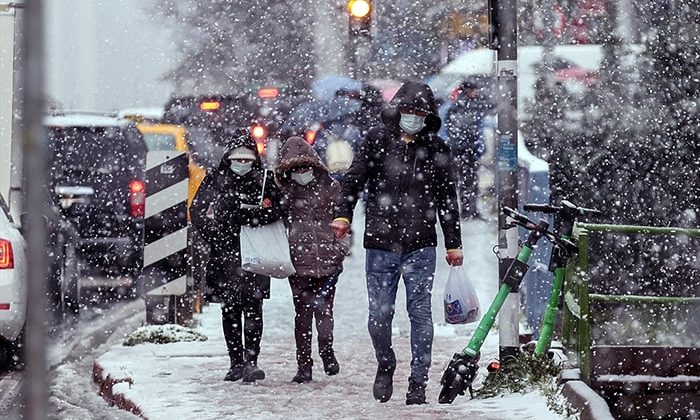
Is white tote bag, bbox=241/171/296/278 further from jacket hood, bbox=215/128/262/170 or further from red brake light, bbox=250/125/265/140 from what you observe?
red brake light, bbox=250/125/265/140

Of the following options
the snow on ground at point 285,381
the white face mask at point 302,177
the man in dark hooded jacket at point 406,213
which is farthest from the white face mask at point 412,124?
the snow on ground at point 285,381

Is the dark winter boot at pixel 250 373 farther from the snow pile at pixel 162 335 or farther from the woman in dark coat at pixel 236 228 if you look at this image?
the snow pile at pixel 162 335

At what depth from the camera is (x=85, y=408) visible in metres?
7.72

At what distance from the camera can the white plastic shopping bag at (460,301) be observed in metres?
7.30

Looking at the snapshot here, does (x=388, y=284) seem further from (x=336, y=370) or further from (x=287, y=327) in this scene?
(x=287, y=327)

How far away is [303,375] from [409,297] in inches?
53.3

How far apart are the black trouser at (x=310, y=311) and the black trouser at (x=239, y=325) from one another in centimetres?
26

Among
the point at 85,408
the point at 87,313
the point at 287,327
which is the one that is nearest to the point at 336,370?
the point at 85,408

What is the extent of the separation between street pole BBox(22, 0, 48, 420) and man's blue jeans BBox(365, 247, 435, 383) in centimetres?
525

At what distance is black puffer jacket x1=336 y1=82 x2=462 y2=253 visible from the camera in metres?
7.39

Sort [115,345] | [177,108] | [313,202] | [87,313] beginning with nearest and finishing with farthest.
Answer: [313,202] < [115,345] < [87,313] < [177,108]

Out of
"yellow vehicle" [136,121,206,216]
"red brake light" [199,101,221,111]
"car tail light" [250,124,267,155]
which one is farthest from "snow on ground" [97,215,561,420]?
"red brake light" [199,101,221,111]

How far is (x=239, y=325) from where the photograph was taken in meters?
8.55

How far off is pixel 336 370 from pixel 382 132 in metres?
2.02
